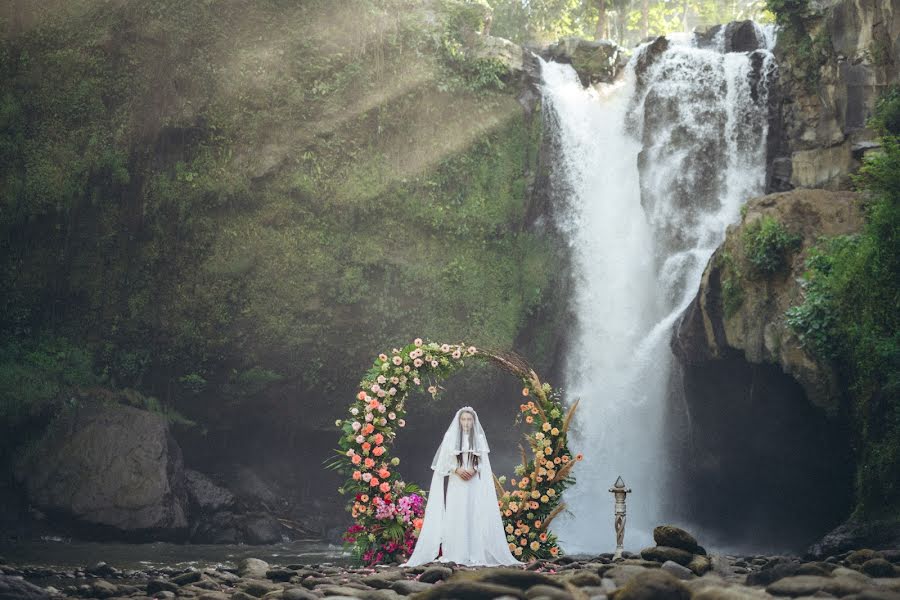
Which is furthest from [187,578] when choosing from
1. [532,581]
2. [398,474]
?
[532,581]

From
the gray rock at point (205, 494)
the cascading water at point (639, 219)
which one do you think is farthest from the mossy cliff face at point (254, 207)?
the gray rock at point (205, 494)

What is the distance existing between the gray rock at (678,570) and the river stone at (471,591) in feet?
8.93

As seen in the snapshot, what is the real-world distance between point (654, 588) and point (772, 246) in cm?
1264

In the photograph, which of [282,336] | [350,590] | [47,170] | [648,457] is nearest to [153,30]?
[47,170]

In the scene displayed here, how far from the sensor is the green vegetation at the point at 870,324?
48.1ft

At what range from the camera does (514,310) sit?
84.9ft

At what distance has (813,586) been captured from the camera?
7570mm

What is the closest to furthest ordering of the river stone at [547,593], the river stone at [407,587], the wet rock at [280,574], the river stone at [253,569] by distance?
1. the river stone at [547,593]
2. the river stone at [407,587]
3. the wet rock at [280,574]
4. the river stone at [253,569]

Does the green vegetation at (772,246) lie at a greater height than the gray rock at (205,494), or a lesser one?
greater

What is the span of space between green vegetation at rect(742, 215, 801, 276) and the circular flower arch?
6709 mm

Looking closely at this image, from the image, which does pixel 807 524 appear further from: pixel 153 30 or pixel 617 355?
pixel 153 30

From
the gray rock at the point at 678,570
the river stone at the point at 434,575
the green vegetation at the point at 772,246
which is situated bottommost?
the river stone at the point at 434,575

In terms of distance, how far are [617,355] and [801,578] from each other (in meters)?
17.2

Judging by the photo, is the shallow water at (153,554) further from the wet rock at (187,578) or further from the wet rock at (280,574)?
the wet rock at (187,578)
